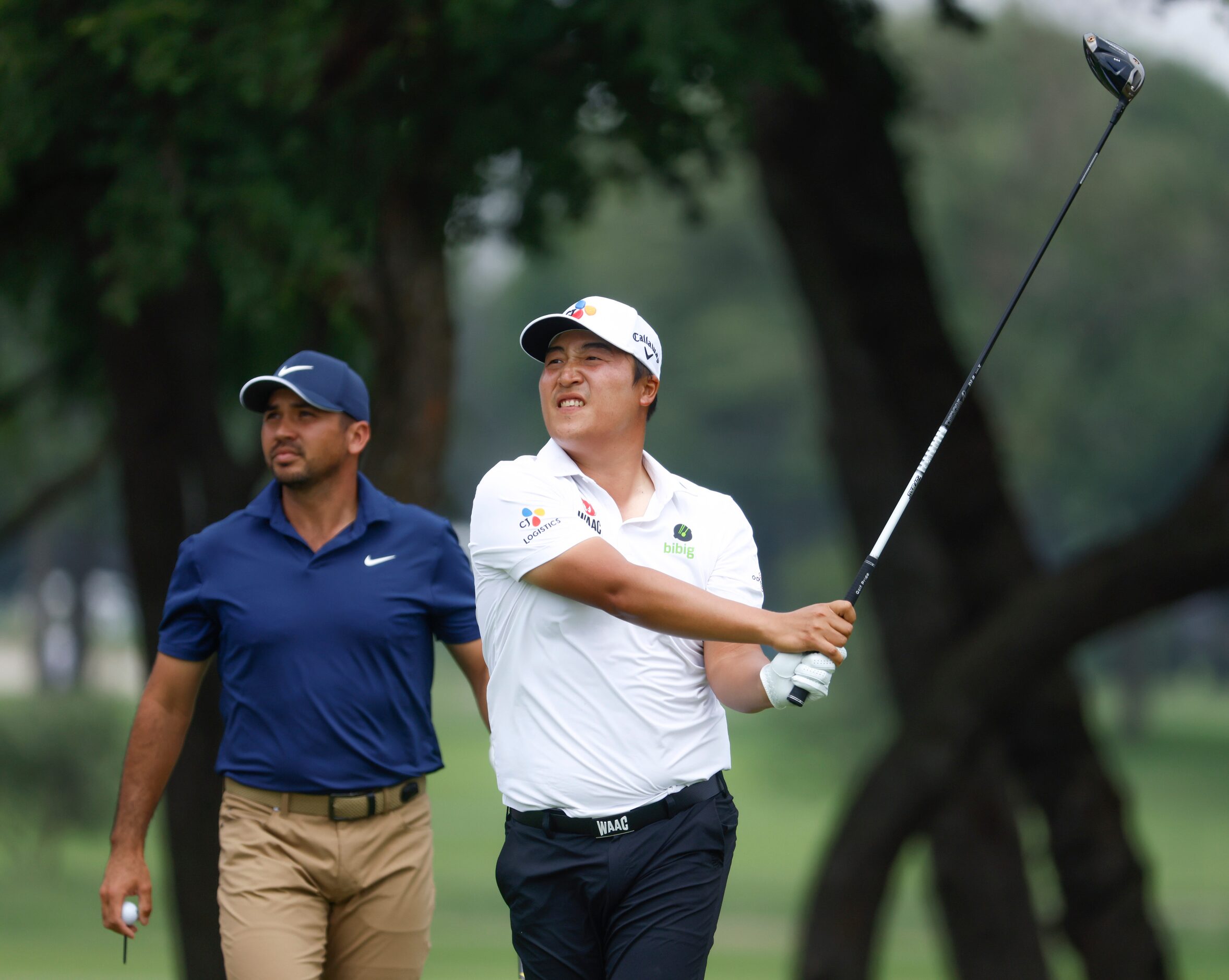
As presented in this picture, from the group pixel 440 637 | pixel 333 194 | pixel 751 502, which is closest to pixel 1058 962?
pixel 333 194

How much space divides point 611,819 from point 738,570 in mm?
706

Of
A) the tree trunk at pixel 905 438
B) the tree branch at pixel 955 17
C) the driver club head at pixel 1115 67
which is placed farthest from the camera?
the tree trunk at pixel 905 438

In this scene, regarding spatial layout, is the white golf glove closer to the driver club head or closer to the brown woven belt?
the brown woven belt

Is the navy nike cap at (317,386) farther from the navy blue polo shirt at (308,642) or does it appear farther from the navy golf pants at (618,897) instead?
the navy golf pants at (618,897)

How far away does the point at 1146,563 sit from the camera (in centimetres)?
978

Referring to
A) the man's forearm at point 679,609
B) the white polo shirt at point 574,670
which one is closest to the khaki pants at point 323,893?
the white polo shirt at point 574,670

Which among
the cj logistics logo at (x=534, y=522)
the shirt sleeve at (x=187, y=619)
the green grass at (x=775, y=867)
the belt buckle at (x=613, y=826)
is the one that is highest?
the cj logistics logo at (x=534, y=522)

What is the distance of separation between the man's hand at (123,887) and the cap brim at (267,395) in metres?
1.29

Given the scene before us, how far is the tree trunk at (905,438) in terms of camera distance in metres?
11.2

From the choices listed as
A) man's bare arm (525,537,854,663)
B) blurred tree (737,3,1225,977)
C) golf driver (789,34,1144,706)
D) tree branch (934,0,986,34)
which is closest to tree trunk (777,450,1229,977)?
blurred tree (737,3,1225,977)

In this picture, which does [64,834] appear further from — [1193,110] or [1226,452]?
[1193,110]

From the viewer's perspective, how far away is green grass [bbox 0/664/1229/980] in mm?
26023

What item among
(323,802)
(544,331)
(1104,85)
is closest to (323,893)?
(323,802)

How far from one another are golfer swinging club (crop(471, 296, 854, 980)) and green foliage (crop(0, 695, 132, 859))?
21066 mm
